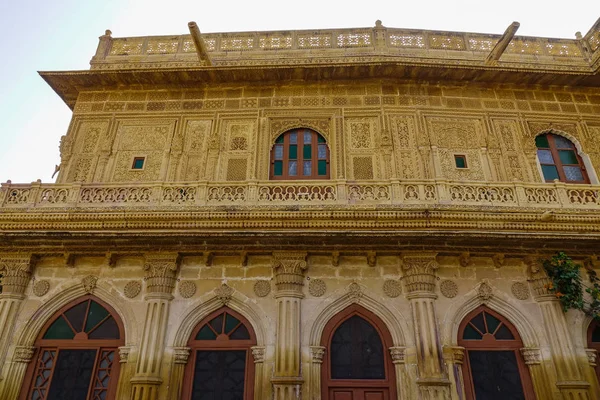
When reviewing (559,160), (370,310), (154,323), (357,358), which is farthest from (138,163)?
(559,160)

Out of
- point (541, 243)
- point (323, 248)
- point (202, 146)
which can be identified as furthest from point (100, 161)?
point (541, 243)

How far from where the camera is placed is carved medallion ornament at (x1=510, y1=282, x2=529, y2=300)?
280 inches

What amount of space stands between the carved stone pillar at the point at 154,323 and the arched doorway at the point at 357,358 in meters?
2.73

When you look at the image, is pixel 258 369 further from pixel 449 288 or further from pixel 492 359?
pixel 492 359

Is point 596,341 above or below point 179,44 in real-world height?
below

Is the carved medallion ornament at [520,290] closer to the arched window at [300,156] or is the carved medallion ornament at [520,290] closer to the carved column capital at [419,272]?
the carved column capital at [419,272]

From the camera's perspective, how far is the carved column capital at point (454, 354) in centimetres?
652

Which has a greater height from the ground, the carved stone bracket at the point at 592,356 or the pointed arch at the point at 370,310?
the pointed arch at the point at 370,310

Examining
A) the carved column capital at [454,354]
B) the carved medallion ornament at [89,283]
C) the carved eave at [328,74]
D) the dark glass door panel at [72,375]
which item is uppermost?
the carved eave at [328,74]

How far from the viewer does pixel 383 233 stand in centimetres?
680

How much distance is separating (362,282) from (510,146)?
4.99 meters

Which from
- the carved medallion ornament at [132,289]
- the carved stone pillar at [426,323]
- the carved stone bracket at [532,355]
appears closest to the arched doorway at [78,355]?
the carved medallion ornament at [132,289]

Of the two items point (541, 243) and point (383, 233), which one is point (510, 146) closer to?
point (541, 243)

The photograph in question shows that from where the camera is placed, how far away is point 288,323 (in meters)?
6.73
